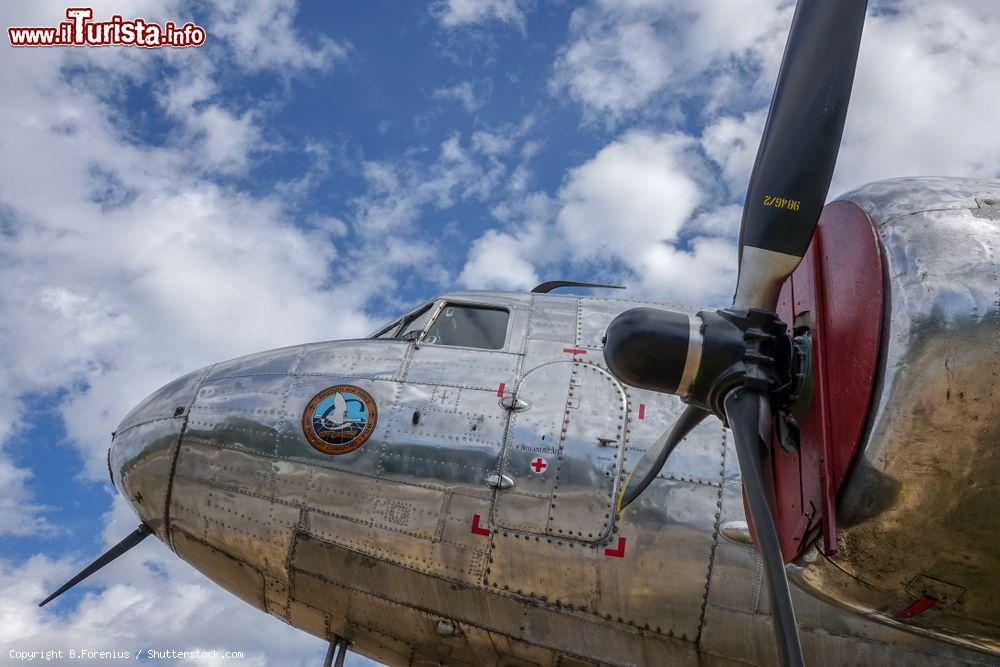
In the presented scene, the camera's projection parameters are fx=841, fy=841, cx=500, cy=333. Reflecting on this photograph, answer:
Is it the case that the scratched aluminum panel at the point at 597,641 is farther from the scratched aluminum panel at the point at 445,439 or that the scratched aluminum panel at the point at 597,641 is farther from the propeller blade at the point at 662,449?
the propeller blade at the point at 662,449

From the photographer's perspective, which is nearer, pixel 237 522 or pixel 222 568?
pixel 237 522

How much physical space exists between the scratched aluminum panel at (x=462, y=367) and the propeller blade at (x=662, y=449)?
7.93ft

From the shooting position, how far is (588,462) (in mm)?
8234

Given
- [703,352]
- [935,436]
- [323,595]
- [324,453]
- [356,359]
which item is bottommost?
[323,595]

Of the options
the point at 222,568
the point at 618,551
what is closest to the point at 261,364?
the point at 222,568

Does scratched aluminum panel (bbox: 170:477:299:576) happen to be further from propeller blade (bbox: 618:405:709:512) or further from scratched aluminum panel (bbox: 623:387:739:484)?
propeller blade (bbox: 618:405:709:512)

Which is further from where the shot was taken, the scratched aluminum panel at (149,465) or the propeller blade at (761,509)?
the scratched aluminum panel at (149,465)

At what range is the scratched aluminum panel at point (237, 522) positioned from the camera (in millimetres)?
8609

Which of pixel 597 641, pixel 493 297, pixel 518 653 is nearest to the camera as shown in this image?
pixel 597 641

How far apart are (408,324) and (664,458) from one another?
4635 millimetres

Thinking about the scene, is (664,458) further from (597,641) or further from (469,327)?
(469,327)

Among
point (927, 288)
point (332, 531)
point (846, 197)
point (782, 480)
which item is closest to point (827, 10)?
point (846, 197)

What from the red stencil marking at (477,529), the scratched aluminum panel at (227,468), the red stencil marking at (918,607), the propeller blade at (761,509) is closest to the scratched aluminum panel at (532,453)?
the red stencil marking at (477,529)

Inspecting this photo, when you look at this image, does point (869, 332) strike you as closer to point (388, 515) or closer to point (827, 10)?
point (827, 10)
